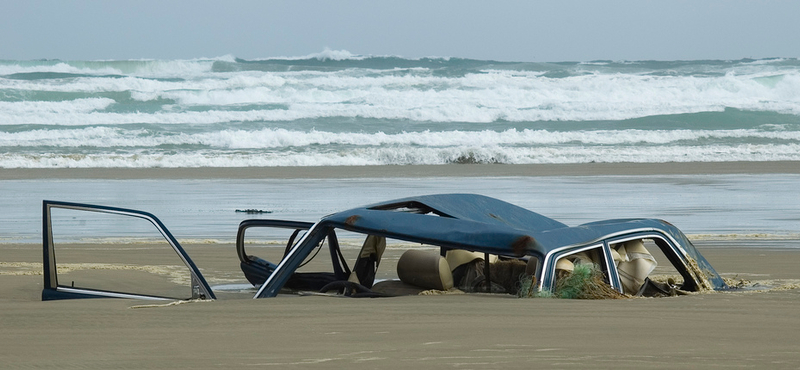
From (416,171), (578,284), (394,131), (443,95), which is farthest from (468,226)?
(443,95)

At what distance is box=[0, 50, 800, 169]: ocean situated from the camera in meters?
25.8

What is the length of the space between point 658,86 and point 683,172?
2511cm

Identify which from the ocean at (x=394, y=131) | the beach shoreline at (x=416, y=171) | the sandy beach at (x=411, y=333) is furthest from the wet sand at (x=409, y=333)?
the beach shoreline at (x=416, y=171)

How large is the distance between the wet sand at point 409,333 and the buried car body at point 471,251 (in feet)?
0.79

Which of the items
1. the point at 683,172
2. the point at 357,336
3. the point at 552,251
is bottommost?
the point at 683,172

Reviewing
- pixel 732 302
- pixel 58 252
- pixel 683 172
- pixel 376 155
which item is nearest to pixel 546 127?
pixel 376 155

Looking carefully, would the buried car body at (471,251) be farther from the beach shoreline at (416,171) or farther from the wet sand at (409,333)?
the beach shoreline at (416,171)

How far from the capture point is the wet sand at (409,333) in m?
4.36

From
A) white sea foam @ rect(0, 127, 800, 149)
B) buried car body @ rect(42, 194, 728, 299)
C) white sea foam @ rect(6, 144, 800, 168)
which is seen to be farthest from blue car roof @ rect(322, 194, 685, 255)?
white sea foam @ rect(0, 127, 800, 149)

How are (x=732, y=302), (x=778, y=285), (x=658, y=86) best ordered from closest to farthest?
(x=732, y=302), (x=778, y=285), (x=658, y=86)

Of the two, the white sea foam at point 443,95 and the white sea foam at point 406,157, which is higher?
the white sea foam at point 443,95

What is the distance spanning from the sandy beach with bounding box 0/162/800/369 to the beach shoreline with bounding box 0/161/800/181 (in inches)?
559

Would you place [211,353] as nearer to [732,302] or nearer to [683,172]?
[732,302]

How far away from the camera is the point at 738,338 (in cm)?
480
